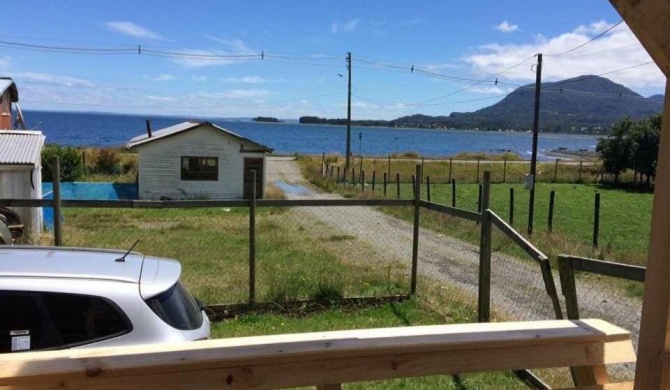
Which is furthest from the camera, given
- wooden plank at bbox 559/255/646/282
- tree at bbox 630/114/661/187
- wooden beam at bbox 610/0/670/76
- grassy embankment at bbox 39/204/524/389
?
tree at bbox 630/114/661/187

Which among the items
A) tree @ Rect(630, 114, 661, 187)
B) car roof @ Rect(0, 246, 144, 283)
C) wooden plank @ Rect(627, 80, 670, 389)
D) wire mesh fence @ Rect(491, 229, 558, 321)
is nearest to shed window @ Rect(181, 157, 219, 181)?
wire mesh fence @ Rect(491, 229, 558, 321)

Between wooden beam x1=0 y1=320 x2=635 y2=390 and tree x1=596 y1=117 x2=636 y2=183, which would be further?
tree x1=596 y1=117 x2=636 y2=183

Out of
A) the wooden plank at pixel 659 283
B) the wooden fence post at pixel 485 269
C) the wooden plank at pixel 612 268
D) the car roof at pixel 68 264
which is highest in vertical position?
the wooden plank at pixel 659 283

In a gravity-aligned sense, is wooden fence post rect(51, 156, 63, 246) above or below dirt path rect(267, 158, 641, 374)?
above

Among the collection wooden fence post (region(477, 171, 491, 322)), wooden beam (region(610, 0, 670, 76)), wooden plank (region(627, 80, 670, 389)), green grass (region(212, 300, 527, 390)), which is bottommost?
green grass (region(212, 300, 527, 390))

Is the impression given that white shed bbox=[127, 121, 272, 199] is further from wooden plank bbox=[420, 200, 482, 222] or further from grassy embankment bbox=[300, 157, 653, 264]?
wooden plank bbox=[420, 200, 482, 222]

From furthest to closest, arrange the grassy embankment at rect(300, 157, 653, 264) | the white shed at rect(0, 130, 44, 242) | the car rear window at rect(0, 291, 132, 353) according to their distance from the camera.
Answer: the white shed at rect(0, 130, 44, 242) < the grassy embankment at rect(300, 157, 653, 264) < the car rear window at rect(0, 291, 132, 353)

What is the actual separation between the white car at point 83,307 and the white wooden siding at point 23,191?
11634 mm

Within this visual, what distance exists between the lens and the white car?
3.49 meters

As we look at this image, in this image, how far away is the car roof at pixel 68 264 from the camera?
12.3 ft

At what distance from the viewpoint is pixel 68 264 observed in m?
3.99

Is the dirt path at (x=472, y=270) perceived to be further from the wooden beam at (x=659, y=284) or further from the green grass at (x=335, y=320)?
the wooden beam at (x=659, y=284)

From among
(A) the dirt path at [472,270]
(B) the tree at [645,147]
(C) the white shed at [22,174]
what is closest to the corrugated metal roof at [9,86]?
(C) the white shed at [22,174]

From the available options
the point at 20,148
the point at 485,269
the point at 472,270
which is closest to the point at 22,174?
the point at 20,148
